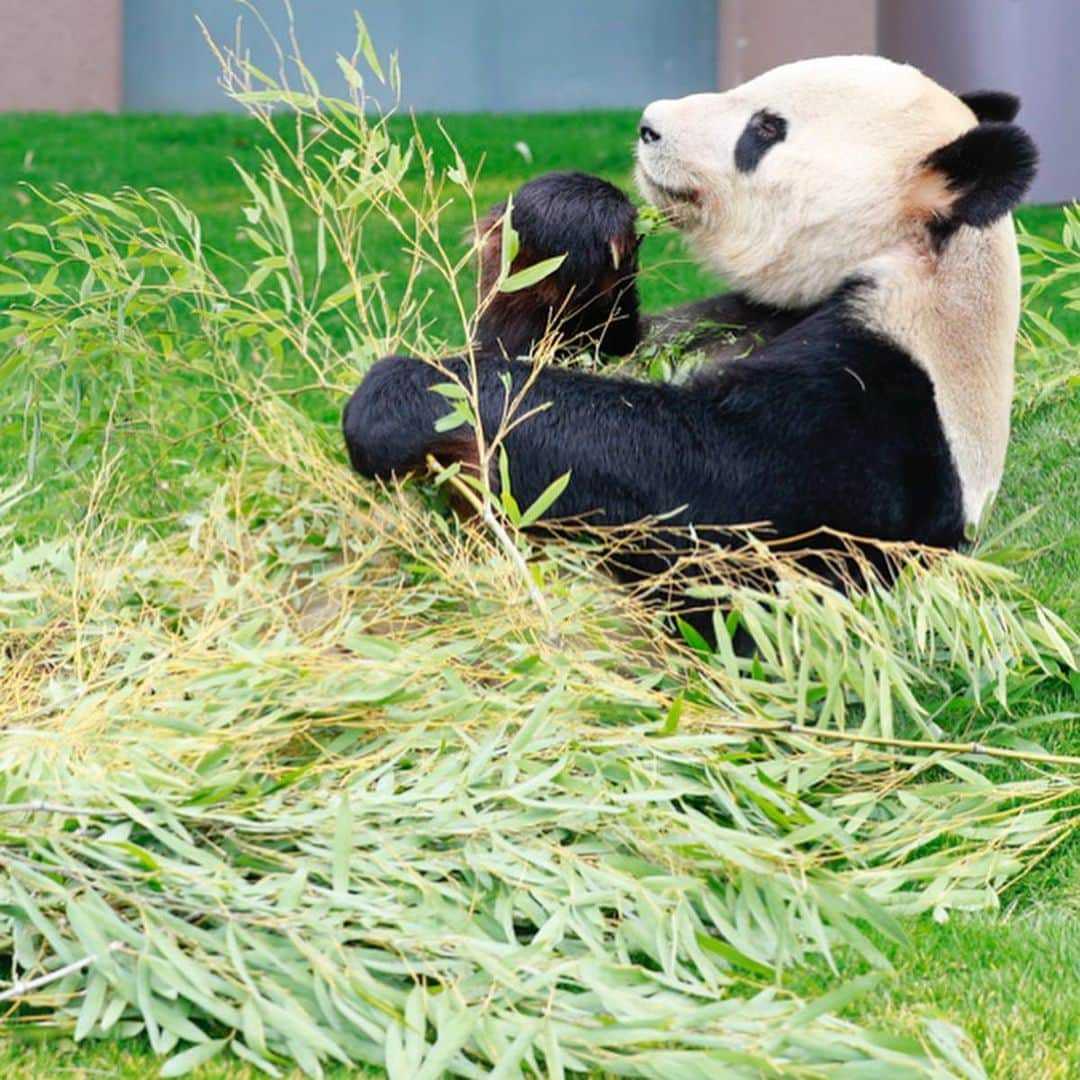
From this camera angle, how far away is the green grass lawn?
238 centimetres

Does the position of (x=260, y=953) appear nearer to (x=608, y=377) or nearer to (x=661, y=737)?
(x=661, y=737)

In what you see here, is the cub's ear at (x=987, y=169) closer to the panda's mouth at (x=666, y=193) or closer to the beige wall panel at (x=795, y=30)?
the panda's mouth at (x=666, y=193)

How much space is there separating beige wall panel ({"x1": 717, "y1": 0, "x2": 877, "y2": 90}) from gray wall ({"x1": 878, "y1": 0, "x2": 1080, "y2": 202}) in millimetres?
1937

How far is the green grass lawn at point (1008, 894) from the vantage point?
2383 millimetres

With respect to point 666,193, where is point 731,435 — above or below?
below

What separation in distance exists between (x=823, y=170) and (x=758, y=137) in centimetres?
15

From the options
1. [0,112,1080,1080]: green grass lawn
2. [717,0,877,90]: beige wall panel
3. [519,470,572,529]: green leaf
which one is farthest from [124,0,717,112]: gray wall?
[519,470,572,529]: green leaf

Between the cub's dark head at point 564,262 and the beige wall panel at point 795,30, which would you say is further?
the beige wall panel at point 795,30

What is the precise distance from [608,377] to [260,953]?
52.9 inches

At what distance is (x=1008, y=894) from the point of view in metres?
2.91

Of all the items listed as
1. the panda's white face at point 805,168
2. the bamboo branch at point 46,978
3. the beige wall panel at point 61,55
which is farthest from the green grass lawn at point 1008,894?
the beige wall panel at point 61,55

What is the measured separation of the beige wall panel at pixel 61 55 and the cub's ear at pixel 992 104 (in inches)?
329

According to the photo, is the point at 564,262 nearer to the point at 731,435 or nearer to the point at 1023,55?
the point at 731,435

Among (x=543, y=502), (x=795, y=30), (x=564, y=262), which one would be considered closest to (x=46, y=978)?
(x=543, y=502)
